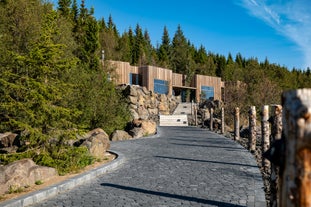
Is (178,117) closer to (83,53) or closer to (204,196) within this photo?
(83,53)

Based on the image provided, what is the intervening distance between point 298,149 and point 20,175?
21.4 feet

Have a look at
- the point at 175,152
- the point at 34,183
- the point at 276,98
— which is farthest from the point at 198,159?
the point at 276,98

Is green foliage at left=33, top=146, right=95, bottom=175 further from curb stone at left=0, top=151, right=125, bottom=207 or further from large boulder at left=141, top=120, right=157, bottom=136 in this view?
large boulder at left=141, top=120, right=157, bottom=136

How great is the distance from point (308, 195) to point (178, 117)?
1229 inches

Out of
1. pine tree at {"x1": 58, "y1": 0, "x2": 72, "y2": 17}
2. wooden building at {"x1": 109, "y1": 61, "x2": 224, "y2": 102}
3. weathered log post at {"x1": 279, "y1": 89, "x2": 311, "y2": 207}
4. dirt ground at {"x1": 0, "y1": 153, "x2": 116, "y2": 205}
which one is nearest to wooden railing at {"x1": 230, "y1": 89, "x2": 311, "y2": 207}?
weathered log post at {"x1": 279, "y1": 89, "x2": 311, "y2": 207}

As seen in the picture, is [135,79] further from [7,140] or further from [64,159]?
[64,159]

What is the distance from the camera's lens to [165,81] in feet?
142

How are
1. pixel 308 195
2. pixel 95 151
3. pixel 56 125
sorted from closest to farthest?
pixel 308 195 → pixel 56 125 → pixel 95 151

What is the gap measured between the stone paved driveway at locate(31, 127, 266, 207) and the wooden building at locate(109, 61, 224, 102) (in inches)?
851

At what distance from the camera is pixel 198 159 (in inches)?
419

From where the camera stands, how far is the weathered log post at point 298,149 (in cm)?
162

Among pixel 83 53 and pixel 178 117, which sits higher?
pixel 83 53

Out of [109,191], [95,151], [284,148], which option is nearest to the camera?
[284,148]

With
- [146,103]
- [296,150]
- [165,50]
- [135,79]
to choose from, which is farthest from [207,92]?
[296,150]
